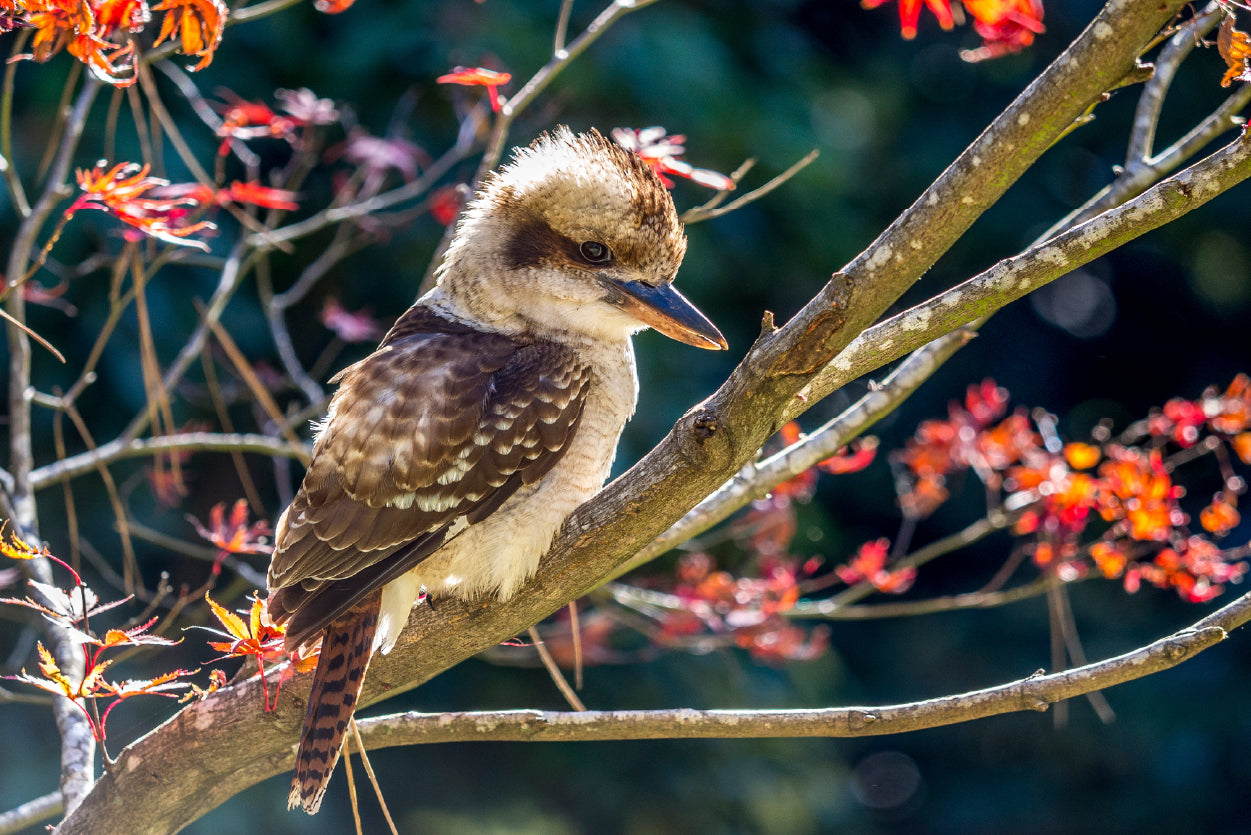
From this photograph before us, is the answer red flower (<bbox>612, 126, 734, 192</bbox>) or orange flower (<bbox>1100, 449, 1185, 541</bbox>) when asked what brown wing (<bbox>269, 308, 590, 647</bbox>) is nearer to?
red flower (<bbox>612, 126, 734, 192</bbox>)

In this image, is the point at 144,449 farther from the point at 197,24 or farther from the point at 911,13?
the point at 911,13

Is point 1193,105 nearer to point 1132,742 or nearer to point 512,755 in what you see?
point 1132,742

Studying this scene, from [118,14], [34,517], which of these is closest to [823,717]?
[118,14]

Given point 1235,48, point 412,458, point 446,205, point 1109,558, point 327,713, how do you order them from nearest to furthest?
point 1235,48 → point 327,713 → point 412,458 → point 1109,558 → point 446,205

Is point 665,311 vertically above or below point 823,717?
above

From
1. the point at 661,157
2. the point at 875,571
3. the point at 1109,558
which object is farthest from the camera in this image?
the point at 875,571

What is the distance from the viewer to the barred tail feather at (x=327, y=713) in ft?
4.83

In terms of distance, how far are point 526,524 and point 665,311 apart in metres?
0.36

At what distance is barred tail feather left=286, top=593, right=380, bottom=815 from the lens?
1472 mm

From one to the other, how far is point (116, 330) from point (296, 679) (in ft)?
6.87

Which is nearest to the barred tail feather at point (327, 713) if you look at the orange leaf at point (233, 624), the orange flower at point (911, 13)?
the orange leaf at point (233, 624)

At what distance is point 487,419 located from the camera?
164cm

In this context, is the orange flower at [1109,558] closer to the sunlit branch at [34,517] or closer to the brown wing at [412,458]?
the brown wing at [412,458]

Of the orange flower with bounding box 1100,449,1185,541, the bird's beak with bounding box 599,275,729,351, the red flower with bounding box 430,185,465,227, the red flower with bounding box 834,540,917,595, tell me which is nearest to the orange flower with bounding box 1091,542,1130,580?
the orange flower with bounding box 1100,449,1185,541
